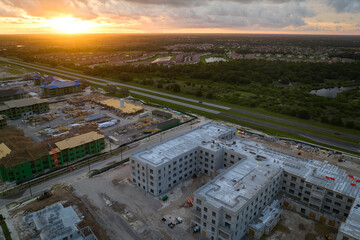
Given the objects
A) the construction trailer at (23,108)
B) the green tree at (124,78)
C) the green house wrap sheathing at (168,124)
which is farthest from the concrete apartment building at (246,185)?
the green tree at (124,78)

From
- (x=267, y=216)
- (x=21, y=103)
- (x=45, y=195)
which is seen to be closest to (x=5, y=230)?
(x=45, y=195)

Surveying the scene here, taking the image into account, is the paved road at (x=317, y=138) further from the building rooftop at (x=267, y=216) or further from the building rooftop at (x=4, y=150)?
the building rooftop at (x=4, y=150)

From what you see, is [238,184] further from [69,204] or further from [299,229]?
[69,204]

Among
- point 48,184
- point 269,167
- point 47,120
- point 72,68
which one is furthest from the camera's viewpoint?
point 72,68

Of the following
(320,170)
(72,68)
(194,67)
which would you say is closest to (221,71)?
(194,67)

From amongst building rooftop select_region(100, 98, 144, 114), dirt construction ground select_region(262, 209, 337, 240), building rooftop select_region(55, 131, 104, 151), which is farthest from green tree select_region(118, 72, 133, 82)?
dirt construction ground select_region(262, 209, 337, 240)

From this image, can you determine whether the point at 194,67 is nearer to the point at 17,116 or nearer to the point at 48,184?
the point at 17,116

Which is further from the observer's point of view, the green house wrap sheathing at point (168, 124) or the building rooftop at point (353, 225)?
the green house wrap sheathing at point (168, 124)
